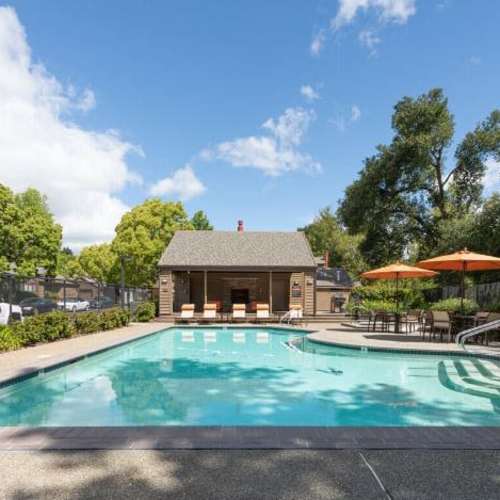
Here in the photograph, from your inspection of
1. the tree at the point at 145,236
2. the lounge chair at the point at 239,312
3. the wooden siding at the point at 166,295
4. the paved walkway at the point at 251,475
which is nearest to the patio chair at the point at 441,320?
the paved walkway at the point at 251,475

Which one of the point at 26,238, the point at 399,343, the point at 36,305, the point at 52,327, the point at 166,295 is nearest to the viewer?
the point at 399,343

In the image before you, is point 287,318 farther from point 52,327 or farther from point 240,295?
point 52,327

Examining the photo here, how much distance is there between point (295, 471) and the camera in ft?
11.5

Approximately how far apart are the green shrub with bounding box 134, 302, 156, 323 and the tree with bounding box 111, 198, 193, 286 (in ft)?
49.7

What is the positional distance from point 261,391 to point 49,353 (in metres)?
6.08

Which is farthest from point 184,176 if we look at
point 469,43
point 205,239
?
point 469,43

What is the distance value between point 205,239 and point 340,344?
1681 centimetres

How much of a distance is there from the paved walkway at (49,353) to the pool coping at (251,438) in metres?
4.06

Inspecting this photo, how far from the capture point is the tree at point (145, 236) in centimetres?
3703

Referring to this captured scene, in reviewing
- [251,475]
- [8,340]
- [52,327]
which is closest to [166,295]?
[52,327]

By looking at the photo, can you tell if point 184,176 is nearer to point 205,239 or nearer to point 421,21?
point 205,239

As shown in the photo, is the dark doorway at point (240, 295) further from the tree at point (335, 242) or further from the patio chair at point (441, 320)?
the tree at point (335, 242)

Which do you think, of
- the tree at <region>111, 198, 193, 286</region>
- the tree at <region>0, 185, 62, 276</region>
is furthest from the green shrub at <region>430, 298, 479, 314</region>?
the tree at <region>0, 185, 62, 276</region>

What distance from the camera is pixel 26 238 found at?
109 ft
